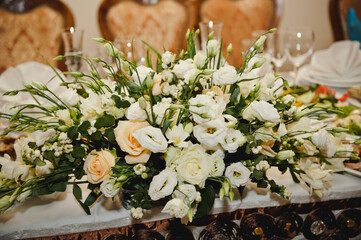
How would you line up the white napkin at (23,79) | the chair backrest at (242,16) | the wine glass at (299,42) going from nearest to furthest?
the white napkin at (23,79)
the wine glass at (299,42)
the chair backrest at (242,16)

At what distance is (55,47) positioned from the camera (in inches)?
80.6

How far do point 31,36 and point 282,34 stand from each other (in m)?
1.43

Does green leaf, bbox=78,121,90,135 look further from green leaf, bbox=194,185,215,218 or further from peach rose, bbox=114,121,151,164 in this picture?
green leaf, bbox=194,185,215,218

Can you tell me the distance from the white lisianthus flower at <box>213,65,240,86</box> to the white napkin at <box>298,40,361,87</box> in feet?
3.16

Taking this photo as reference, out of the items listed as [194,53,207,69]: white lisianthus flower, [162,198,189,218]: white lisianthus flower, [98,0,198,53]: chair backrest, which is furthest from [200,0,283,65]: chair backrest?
[162,198,189,218]: white lisianthus flower

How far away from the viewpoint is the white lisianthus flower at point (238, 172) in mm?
669

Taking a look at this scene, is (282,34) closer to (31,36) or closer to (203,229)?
(203,229)

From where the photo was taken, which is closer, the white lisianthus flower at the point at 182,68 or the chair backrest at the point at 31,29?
the white lisianthus flower at the point at 182,68

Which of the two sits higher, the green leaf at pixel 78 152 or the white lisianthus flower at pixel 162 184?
the green leaf at pixel 78 152

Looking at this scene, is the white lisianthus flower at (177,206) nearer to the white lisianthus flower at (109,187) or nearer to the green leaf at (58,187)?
the white lisianthus flower at (109,187)

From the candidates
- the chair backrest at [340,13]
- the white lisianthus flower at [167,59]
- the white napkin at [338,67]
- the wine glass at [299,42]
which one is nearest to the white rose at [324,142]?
the white lisianthus flower at [167,59]

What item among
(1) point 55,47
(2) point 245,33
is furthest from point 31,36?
(2) point 245,33

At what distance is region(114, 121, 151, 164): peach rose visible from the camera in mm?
623

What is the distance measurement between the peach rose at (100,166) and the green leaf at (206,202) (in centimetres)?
19
